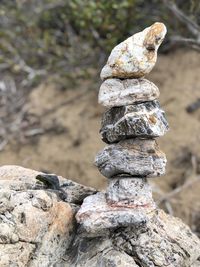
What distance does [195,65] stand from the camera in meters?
6.67

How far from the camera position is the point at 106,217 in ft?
9.36

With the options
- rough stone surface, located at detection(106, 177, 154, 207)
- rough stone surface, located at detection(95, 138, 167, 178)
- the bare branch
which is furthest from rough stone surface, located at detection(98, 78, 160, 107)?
the bare branch

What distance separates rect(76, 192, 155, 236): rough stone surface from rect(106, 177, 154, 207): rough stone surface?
0.03 m

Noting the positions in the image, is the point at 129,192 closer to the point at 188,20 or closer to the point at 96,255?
the point at 96,255

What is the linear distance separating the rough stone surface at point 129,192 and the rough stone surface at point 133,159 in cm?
4

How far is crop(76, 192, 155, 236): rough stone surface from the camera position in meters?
2.84

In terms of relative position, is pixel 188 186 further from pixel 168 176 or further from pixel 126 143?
pixel 126 143

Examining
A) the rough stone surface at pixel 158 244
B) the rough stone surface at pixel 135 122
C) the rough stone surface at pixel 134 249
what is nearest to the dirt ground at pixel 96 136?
the rough stone surface at pixel 158 244

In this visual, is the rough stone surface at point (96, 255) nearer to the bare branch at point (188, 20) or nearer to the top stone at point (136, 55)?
the top stone at point (136, 55)

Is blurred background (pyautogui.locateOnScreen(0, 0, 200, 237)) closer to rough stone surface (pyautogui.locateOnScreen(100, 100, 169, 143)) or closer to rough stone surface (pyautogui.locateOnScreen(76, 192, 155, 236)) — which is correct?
rough stone surface (pyautogui.locateOnScreen(100, 100, 169, 143))

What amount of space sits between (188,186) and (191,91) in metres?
1.35

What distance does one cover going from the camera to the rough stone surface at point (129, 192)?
9.92 ft

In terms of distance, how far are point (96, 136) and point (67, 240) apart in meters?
3.40

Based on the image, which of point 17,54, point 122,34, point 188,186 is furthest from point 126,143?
point 17,54
